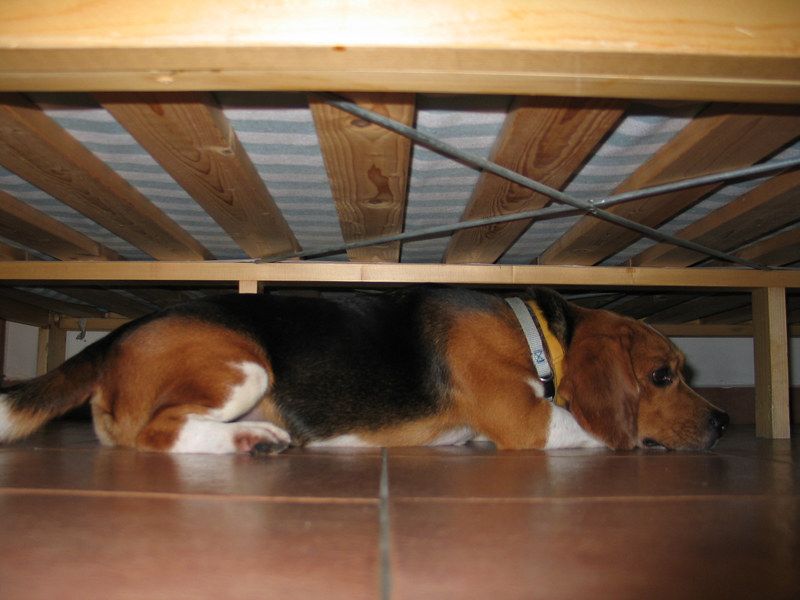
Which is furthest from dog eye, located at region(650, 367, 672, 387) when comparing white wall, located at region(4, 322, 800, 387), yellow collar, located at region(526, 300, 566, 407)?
white wall, located at region(4, 322, 800, 387)

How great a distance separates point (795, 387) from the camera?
5.80 m

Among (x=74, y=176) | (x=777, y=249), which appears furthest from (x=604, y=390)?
(x=74, y=176)

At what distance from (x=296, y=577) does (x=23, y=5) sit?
1.12 meters

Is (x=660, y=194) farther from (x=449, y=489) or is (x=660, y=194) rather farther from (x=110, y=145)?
(x=110, y=145)

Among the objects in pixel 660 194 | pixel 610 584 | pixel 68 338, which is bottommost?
pixel 610 584

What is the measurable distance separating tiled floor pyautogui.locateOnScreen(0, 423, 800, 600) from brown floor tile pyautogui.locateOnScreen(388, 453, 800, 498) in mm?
11

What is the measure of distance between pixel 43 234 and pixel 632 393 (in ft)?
9.34

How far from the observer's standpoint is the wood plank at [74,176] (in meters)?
1.94

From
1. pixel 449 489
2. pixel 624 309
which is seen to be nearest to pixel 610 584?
pixel 449 489

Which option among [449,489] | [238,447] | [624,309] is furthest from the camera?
Result: [624,309]

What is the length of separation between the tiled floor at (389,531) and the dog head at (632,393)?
0.56 meters

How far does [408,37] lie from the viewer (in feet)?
3.77

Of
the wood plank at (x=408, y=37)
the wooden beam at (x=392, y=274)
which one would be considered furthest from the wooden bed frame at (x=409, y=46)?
the wooden beam at (x=392, y=274)

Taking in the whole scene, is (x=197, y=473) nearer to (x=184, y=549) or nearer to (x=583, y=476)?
(x=184, y=549)
